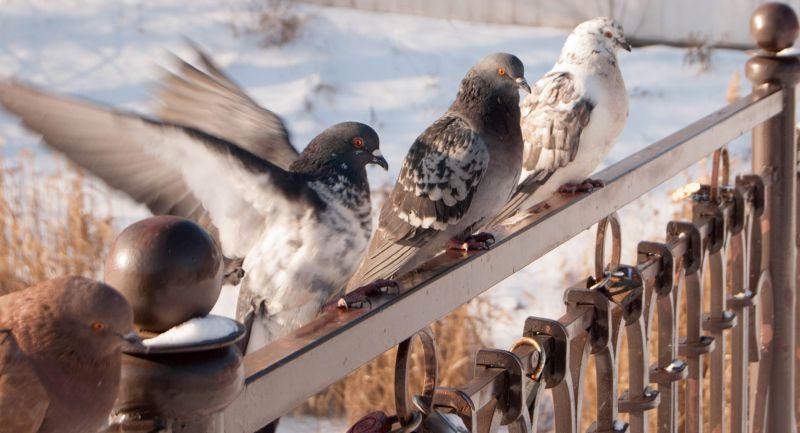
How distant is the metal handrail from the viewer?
760 mm

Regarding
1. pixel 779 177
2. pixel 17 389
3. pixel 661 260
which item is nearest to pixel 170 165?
pixel 661 260

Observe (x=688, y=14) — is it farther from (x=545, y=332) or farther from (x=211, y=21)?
(x=545, y=332)

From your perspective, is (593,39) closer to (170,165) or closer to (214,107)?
(214,107)

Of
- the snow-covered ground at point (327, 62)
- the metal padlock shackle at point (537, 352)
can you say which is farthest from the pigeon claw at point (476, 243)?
the snow-covered ground at point (327, 62)

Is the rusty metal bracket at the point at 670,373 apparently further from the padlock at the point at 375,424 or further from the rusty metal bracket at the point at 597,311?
the padlock at the point at 375,424

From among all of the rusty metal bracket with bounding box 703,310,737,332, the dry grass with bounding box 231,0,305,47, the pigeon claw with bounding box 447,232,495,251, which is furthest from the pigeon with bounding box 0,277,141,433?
the dry grass with bounding box 231,0,305,47

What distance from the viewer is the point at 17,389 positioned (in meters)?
0.60

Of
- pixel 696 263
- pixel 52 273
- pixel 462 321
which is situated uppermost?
pixel 696 263

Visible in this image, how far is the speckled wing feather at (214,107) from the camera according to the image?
1870mm

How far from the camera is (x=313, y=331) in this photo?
0.84 m

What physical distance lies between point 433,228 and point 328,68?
555 cm

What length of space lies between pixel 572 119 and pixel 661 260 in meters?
0.61

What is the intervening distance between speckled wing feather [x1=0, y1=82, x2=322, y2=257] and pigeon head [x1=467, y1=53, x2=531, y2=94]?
1.35 ft

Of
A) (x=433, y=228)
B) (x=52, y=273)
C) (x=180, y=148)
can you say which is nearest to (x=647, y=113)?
(x=52, y=273)
